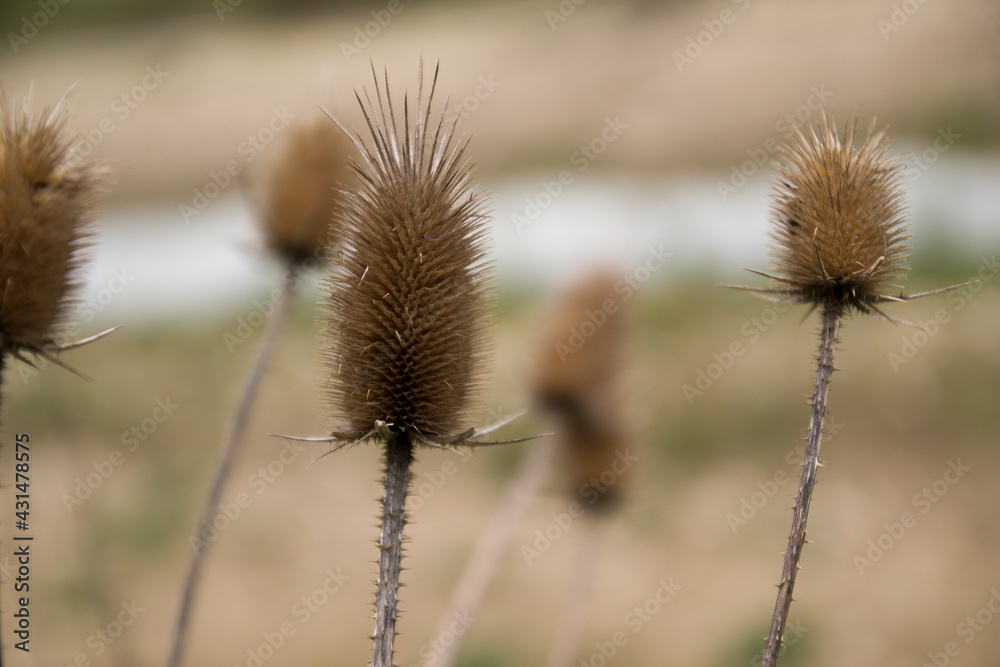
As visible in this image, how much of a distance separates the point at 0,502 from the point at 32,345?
40.1 feet

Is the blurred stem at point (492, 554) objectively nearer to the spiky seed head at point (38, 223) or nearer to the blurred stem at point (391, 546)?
the blurred stem at point (391, 546)

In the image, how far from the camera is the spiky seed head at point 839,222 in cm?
267

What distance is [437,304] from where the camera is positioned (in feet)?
9.02

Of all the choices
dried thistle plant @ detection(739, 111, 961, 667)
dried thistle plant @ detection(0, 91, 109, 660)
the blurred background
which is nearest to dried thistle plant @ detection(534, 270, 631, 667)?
the blurred background

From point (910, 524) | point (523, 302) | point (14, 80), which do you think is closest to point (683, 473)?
point (910, 524)

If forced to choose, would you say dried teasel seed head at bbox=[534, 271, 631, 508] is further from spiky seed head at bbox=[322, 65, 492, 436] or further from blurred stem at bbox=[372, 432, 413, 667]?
blurred stem at bbox=[372, 432, 413, 667]

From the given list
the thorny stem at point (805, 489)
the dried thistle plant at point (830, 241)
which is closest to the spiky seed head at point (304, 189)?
the dried thistle plant at point (830, 241)

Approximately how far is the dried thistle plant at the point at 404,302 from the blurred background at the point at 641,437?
1.09 m

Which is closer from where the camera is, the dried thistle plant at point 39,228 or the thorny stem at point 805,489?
the thorny stem at point 805,489

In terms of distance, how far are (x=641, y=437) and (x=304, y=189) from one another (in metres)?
3.77

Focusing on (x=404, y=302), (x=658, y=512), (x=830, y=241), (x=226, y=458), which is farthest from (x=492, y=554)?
(x=658, y=512)

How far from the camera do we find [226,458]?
4301mm

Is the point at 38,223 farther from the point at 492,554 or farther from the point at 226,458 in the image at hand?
the point at 492,554

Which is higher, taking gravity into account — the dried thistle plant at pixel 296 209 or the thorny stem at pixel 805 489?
the dried thistle plant at pixel 296 209
